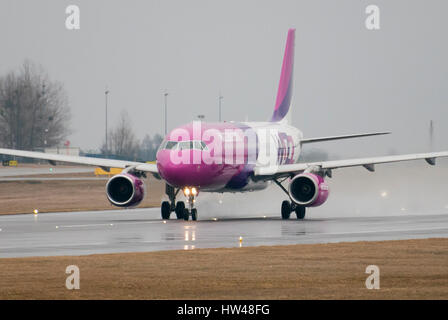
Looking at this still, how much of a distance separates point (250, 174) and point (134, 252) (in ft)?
71.2

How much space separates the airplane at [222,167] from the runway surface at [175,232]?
1.16 metres

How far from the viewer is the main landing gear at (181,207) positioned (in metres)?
45.9

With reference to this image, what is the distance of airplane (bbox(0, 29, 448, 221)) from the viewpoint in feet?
147

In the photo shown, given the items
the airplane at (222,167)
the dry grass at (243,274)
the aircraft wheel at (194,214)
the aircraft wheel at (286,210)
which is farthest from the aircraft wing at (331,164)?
the dry grass at (243,274)

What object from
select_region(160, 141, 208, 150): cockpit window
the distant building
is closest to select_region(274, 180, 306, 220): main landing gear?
select_region(160, 141, 208, 150): cockpit window

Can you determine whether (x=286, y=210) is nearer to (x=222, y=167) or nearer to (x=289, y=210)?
(x=289, y=210)

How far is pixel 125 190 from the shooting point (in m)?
47.9

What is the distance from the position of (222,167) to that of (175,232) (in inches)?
362

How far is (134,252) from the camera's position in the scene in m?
29.0

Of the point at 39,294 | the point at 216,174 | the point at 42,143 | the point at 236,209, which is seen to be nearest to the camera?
the point at 39,294

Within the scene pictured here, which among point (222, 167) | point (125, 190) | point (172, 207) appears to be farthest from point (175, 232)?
point (125, 190)

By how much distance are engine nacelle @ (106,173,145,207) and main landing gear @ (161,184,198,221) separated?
4.05 feet
